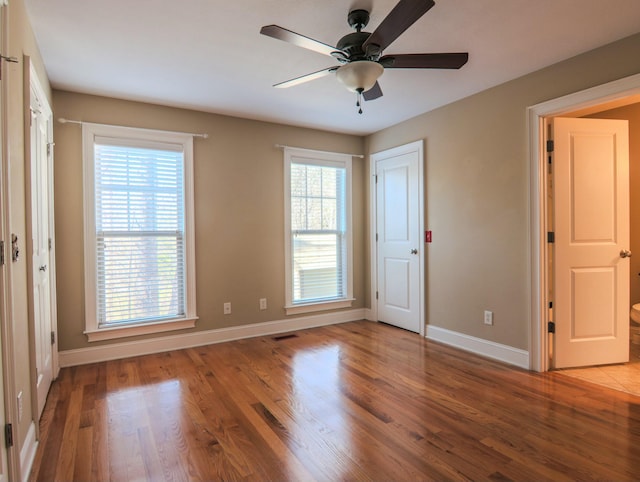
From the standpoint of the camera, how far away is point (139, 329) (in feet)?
11.6

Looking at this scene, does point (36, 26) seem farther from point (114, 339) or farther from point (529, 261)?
point (529, 261)

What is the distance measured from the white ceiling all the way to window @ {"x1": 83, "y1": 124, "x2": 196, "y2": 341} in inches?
20.3

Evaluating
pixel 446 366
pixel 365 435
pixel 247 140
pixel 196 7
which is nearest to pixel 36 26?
pixel 196 7

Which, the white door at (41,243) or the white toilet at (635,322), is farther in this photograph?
the white toilet at (635,322)

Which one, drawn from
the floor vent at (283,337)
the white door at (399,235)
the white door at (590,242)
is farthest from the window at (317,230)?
the white door at (590,242)

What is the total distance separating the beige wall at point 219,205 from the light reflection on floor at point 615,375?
3.03 m


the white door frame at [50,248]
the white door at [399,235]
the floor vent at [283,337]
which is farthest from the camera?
the white door at [399,235]

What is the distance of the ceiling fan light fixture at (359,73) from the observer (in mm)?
2088

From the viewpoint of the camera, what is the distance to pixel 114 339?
346 cm

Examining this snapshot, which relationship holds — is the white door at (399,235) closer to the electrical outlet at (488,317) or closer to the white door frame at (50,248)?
the electrical outlet at (488,317)

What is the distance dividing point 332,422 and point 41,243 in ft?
7.97

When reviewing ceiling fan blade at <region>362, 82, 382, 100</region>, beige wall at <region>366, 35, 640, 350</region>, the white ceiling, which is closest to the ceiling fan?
the white ceiling

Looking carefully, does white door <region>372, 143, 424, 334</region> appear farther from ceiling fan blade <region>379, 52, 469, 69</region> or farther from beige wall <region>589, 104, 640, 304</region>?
beige wall <region>589, 104, 640, 304</region>

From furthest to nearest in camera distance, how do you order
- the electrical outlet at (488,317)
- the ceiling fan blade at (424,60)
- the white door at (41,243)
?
the electrical outlet at (488,317)
the white door at (41,243)
the ceiling fan blade at (424,60)
